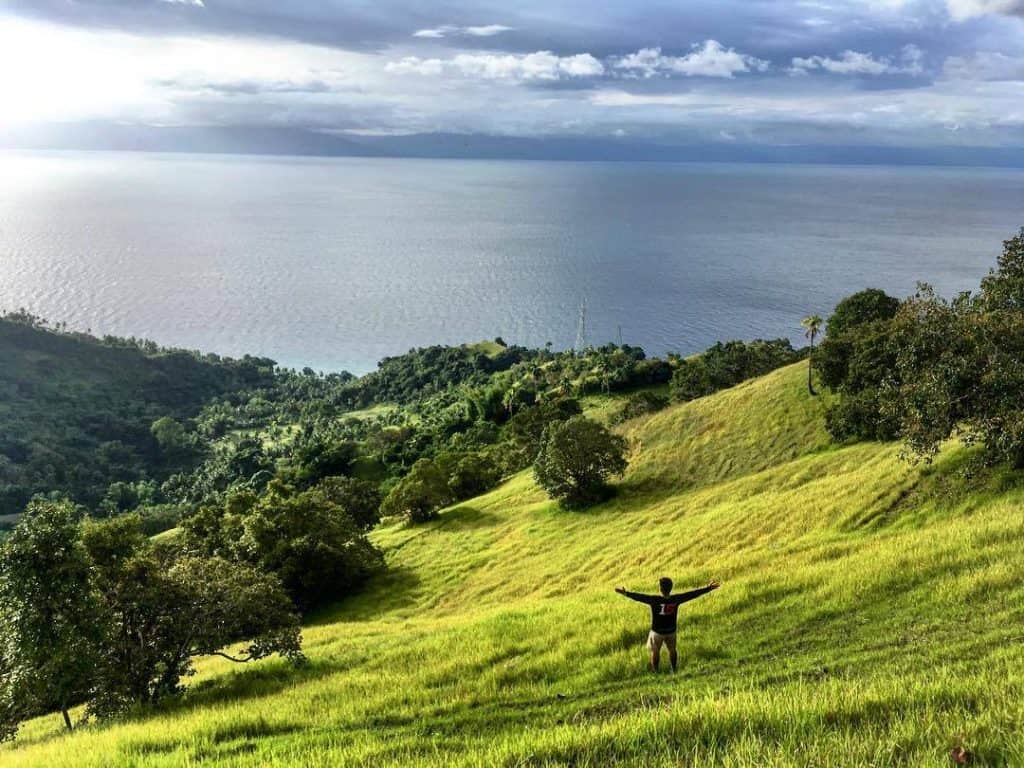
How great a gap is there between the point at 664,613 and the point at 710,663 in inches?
66.3

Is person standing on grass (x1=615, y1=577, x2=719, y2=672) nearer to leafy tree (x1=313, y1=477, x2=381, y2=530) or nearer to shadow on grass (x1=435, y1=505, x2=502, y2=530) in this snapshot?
shadow on grass (x1=435, y1=505, x2=502, y2=530)

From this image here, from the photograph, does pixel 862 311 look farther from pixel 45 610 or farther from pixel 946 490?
pixel 45 610

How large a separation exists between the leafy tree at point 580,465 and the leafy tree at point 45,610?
30.7 metres

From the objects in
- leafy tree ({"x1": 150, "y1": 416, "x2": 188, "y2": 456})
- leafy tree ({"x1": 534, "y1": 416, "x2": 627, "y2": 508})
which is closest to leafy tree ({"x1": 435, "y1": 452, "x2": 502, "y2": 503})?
leafy tree ({"x1": 534, "y1": 416, "x2": 627, "y2": 508})

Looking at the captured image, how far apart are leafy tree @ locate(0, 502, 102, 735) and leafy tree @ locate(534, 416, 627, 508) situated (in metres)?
30.7

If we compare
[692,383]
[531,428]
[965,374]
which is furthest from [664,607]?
[531,428]

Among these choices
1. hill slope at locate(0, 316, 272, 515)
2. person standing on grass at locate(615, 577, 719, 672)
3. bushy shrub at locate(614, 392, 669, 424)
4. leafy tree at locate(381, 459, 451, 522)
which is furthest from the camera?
hill slope at locate(0, 316, 272, 515)

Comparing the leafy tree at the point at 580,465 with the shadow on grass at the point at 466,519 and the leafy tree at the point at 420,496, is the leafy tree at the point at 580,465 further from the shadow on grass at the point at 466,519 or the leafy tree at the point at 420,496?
the leafy tree at the point at 420,496

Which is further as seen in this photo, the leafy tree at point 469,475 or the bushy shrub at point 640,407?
Result: the bushy shrub at point 640,407

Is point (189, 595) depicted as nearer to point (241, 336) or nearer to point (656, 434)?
point (656, 434)

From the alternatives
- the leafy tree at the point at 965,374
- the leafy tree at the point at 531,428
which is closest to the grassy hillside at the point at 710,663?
the leafy tree at the point at 965,374

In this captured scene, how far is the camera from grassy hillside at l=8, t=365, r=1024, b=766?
6.53 m

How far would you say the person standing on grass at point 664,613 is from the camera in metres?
11.8

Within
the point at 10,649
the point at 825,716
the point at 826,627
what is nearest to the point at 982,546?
the point at 826,627
